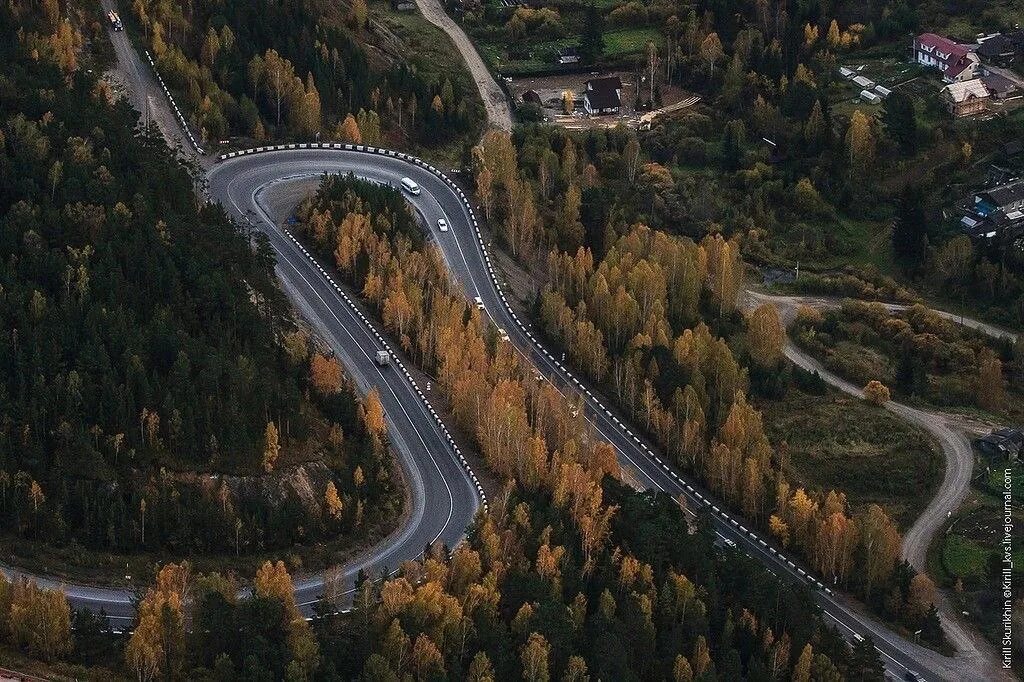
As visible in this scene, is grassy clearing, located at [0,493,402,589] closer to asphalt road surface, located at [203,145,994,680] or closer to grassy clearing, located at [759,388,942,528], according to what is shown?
asphalt road surface, located at [203,145,994,680]

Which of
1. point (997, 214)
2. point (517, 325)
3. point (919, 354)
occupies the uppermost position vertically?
point (517, 325)

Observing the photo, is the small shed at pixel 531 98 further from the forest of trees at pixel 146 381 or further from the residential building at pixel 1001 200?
the forest of trees at pixel 146 381

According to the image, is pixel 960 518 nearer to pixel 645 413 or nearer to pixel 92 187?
pixel 645 413

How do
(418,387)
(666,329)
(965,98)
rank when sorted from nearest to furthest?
(418,387) → (666,329) → (965,98)

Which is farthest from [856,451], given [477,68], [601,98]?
[477,68]

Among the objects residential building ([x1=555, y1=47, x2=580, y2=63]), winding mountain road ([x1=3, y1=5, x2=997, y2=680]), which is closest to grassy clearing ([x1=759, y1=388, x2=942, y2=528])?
winding mountain road ([x1=3, y1=5, x2=997, y2=680])

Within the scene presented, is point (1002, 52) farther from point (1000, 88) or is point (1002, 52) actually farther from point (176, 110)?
point (176, 110)

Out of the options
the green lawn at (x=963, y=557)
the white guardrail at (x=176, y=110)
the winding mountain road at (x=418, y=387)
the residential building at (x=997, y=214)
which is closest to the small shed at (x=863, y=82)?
the residential building at (x=997, y=214)

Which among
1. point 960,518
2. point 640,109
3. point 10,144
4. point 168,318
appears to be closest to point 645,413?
point 960,518
